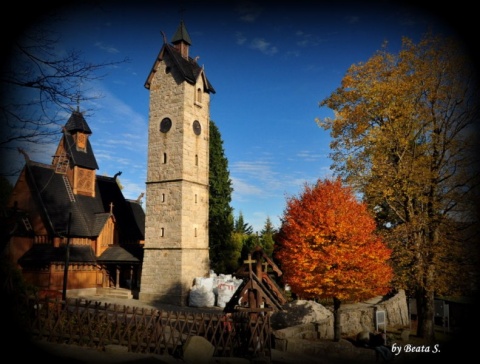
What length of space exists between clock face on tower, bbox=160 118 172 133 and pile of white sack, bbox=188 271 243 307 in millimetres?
11829

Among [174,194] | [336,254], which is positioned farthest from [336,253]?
[174,194]

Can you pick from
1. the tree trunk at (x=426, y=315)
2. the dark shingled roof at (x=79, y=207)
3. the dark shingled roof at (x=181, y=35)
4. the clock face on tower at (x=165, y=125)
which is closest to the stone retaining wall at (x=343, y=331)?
the tree trunk at (x=426, y=315)

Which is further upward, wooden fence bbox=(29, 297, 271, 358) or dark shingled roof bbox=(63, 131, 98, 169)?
dark shingled roof bbox=(63, 131, 98, 169)

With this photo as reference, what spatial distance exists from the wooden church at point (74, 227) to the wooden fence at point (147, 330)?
14.7m

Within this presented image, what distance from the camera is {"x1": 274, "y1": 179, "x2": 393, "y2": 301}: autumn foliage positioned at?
15.4 metres

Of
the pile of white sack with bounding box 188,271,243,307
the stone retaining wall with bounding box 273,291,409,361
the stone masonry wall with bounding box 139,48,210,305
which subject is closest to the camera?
the stone retaining wall with bounding box 273,291,409,361

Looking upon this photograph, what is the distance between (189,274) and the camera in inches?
1039

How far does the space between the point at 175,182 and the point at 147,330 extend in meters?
15.5

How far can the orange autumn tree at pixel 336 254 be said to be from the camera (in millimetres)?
15367

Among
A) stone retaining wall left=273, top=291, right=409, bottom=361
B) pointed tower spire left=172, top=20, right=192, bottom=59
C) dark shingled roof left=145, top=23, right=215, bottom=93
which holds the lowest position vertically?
stone retaining wall left=273, top=291, right=409, bottom=361

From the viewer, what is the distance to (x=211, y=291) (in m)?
26.2

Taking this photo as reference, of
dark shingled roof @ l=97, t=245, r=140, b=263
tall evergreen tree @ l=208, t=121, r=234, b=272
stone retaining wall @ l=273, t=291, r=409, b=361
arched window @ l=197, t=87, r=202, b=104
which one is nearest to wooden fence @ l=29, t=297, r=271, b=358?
stone retaining wall @ l=273, t=291, r=409, b=361

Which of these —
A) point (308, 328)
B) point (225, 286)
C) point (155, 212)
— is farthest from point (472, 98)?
point (155, 212)

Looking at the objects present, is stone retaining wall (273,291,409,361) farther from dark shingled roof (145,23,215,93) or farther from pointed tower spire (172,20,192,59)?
pointed tower spire (172,20,192,59)
